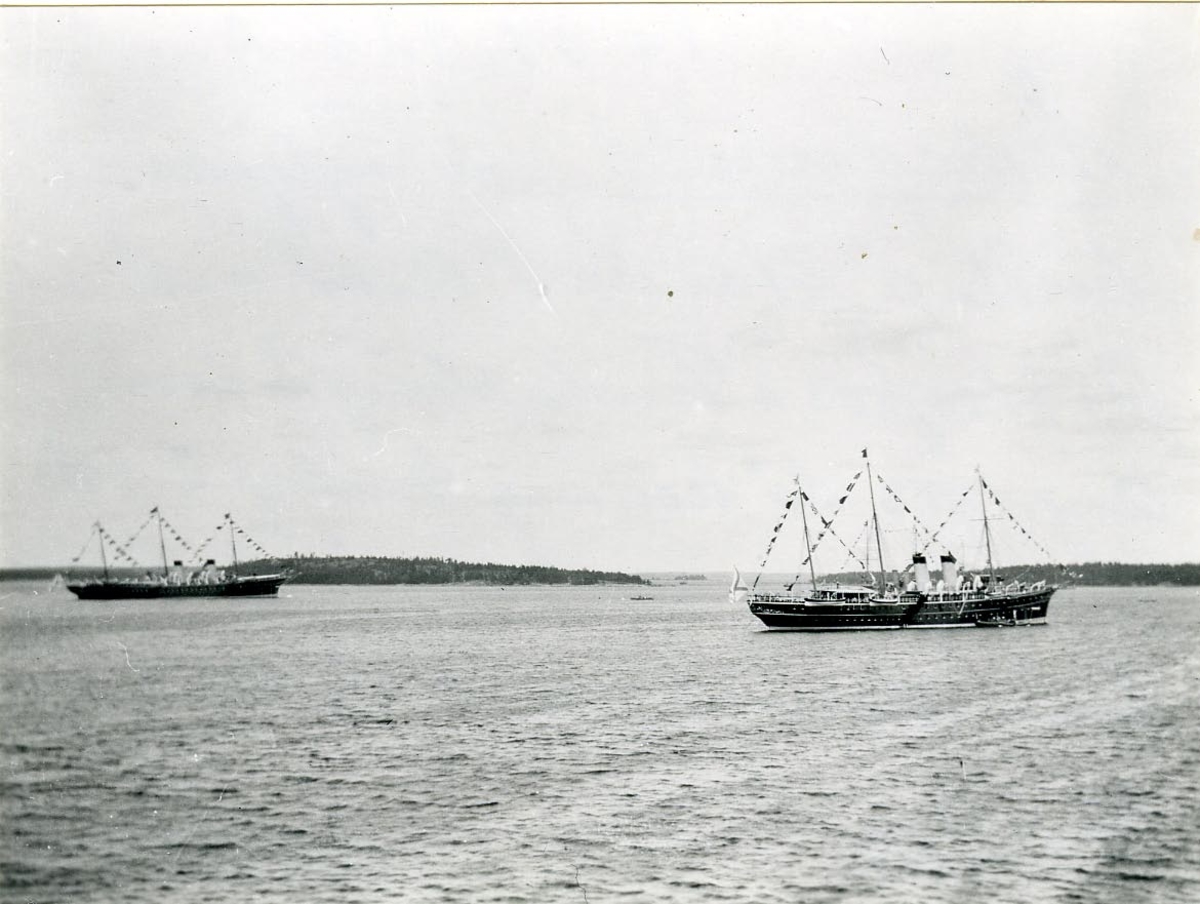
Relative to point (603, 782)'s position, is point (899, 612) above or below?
above

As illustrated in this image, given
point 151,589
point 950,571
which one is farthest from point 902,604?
point 151,589

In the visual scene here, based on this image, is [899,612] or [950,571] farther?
[950,571]

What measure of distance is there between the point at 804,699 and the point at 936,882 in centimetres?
2357

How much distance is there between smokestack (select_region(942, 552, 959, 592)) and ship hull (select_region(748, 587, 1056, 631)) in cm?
266

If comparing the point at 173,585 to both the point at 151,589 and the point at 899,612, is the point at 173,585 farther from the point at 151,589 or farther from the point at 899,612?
the point at 899,612

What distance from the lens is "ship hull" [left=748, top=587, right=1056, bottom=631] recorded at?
258ft

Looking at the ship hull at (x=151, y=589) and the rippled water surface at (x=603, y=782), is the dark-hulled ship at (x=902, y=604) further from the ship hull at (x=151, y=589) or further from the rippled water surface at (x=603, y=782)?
the ship hull at (x=151, y=589)

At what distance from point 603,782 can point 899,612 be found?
57.3m

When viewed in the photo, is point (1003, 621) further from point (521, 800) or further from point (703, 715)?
point (521, 800)

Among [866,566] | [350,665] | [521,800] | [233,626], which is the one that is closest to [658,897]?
[521,800]

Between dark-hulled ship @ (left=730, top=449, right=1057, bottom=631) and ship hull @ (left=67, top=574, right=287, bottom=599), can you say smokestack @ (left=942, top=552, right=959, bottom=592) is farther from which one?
ship hull @ (left=67, top=574, right=287, bottom=599)

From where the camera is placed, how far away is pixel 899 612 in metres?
79.2

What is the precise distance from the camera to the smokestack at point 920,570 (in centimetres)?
8550

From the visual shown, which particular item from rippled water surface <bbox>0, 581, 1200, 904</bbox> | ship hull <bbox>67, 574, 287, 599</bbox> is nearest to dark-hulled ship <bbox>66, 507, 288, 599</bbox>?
ship hull <bbox>67, 574, 287, 599</bbox>
